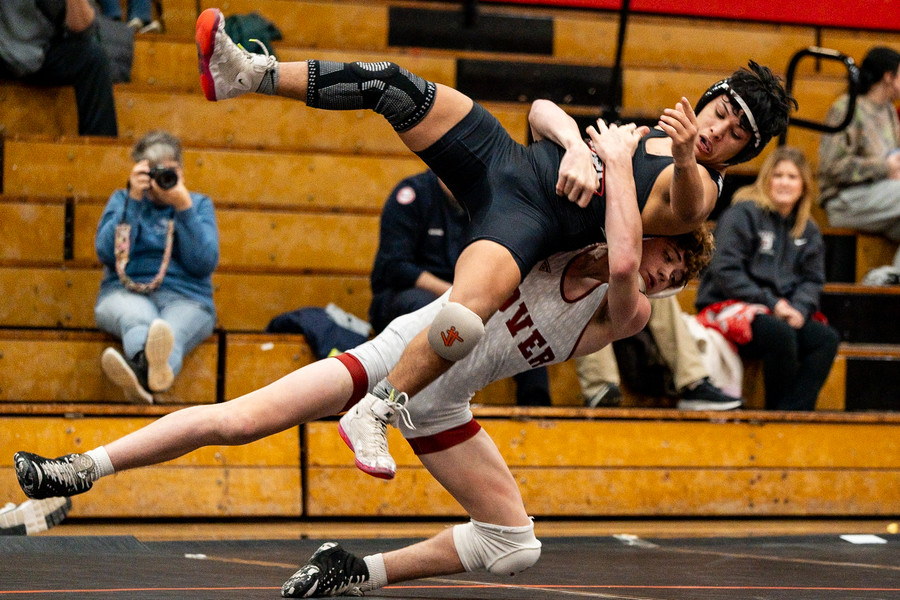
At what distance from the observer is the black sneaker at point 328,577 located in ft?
9.39

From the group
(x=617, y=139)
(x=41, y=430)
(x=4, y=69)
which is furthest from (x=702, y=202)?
(x=4, y=69)

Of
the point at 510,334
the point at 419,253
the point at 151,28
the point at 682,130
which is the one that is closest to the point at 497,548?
the point at 510,334

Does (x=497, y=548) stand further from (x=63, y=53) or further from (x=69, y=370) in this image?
(x=63, y=53)

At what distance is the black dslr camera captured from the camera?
413cm

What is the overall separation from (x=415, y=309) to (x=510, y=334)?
1.54 meters

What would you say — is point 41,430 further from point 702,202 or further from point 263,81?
point 702,202

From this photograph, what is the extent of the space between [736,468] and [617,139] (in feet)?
7.31

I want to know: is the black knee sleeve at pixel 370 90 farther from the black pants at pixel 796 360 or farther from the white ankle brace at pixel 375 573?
the black pants at pixel 796 360

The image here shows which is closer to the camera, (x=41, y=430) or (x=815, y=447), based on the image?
(x=41, y=430)

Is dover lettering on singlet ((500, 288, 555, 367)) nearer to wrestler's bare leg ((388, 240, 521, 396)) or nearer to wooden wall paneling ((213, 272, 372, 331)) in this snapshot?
wrestler's bare leg ((388, 240, 521, 396))

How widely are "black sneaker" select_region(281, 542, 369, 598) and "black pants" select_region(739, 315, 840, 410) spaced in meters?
2.27

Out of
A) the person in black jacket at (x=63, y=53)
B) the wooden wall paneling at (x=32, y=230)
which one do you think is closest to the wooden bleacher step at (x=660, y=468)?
the wooden wall paneling at (x=32, y=230)

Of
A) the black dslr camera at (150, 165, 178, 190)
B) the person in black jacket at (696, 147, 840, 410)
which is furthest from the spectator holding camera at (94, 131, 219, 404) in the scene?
the person in black jacket at (696, 147, 840, 410)

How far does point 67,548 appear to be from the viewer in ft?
11.9
